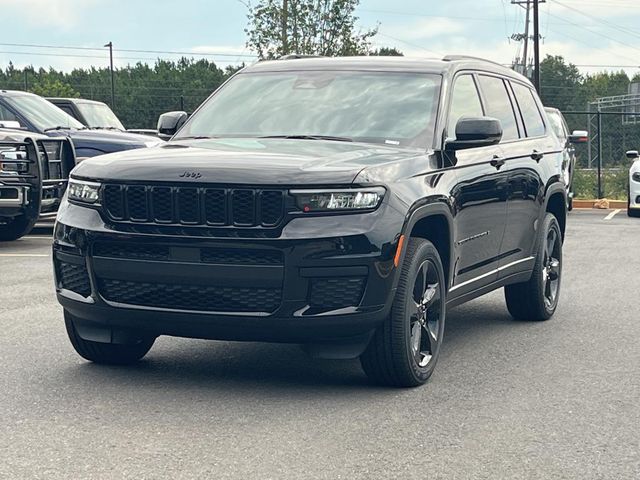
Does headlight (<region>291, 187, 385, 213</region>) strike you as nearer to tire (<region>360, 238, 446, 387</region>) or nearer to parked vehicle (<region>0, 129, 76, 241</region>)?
tire (<region>360, 238, 446, 387</region>)

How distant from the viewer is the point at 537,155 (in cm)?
872

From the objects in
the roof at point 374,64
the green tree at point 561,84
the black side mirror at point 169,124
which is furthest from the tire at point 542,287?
the green tree at point 561,84

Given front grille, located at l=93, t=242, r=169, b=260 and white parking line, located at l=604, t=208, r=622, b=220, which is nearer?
front grille, located at l=93, t=242, r=169, b=260

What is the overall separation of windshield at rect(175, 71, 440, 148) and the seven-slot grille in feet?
4.13

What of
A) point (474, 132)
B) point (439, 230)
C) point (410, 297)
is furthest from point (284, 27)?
point (410, 297)

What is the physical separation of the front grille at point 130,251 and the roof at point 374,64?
2193 millimetres

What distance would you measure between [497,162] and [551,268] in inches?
69.1

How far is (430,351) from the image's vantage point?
657 centimetres

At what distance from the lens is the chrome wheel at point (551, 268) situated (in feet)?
29.7

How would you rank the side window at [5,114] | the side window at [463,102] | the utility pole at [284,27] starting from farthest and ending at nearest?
the utility pole at [284,27] < the side window at [5,114] < the side window at [463,102]

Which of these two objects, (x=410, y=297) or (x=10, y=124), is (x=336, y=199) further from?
(x=10, y=124)

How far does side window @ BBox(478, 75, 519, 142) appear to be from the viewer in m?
8.16

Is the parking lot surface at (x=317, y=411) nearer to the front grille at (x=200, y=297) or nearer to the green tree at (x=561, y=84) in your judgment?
the front grille at (x=200, y=297)

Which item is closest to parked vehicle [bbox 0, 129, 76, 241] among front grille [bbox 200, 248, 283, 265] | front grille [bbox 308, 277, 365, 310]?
front grille [bbox 200, 248, 283, 265]
